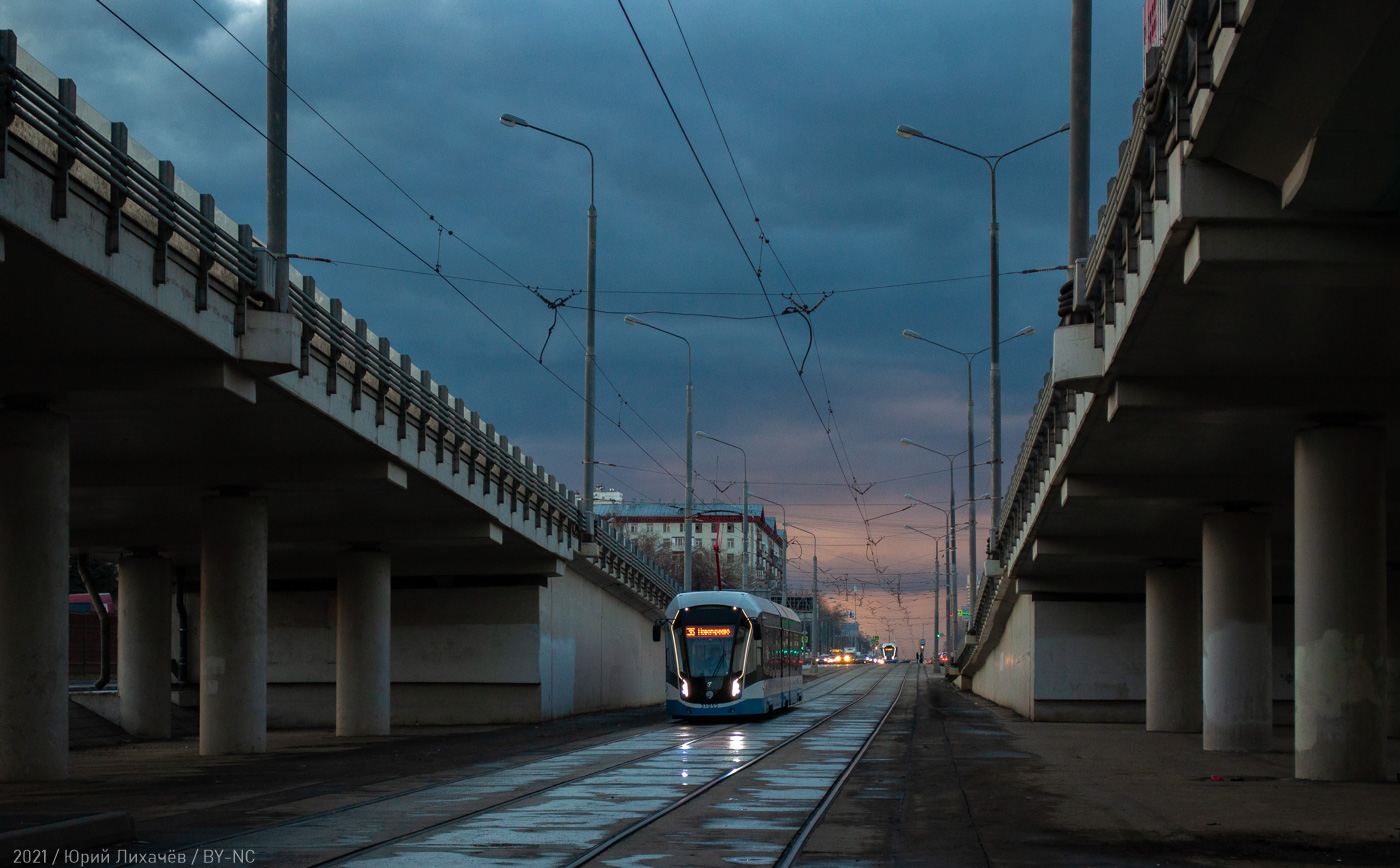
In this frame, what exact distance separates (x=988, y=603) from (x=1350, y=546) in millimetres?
27338

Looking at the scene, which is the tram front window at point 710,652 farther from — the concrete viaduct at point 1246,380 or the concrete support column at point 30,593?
the concrete support column at point 30,593

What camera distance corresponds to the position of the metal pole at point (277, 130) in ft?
65.6

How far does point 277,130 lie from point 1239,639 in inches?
700

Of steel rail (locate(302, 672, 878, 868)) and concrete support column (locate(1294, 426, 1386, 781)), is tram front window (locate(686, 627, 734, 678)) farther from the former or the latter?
concrete support column (locate(1294, 426, 1386, 781))

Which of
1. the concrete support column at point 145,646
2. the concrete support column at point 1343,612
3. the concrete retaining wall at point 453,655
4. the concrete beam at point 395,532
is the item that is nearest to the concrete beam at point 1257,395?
the concrete support column at point 1343,612

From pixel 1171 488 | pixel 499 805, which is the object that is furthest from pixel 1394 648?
pixel 499 805

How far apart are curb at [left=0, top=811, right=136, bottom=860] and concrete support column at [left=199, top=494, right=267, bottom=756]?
14.6 m

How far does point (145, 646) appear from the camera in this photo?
36531 mm

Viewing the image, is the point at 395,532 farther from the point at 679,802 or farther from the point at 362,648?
the point at 679,802

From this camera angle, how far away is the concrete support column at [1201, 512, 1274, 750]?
25641 mm

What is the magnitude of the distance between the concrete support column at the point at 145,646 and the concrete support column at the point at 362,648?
503cm

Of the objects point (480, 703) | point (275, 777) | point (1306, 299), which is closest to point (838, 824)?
point (1306, 299)

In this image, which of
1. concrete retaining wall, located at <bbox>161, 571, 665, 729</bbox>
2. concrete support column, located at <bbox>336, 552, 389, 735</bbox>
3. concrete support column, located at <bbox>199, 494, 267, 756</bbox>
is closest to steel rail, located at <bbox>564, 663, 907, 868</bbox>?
concrete support column, located at <bbox>199, 494, 267, 756</bbox>

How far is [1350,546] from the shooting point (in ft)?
60.7
